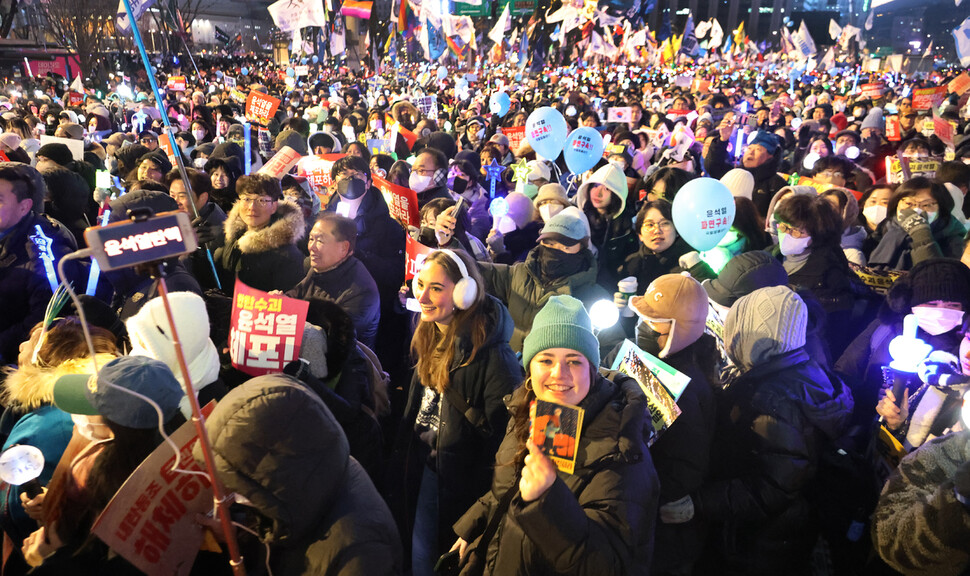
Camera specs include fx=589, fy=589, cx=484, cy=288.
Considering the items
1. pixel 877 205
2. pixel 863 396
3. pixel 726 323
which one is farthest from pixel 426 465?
pixel 877 205

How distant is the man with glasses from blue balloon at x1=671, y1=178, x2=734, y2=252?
2.67 meters

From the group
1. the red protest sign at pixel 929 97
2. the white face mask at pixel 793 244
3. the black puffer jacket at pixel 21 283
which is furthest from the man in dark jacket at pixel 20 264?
the red protest sign at pixel 929 97

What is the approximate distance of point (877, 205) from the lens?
17.1 ft

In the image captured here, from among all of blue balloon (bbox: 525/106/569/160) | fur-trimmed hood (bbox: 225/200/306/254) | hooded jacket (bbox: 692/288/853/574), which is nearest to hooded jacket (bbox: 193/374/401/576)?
hooded jacket (bbox: 692/288/853/574)

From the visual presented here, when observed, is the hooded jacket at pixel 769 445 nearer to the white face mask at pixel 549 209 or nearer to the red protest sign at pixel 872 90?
the white face mask at pixel 549 209

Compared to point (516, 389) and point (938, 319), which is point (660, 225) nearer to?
point (938, 319)

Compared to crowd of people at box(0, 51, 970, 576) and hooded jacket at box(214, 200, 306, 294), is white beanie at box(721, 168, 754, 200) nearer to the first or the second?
crowd of people at box(0, 51, 970, 576)

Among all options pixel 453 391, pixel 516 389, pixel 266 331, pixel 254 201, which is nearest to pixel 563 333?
pixel 516 389

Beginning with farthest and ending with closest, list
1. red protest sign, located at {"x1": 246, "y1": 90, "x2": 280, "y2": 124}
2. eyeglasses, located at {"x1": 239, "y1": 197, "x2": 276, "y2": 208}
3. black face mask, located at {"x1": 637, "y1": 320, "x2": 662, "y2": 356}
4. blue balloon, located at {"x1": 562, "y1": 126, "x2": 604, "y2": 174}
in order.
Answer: red protest sign, located at {"x1": 246, "y1": 90, "x2": 280, "y2": 124} < blue balloon, located at {"x1": 562, "y1": 126, "x2": 604, "y2": 174} < eyeglasses, located at {"x1": 239, "y1": 197, "x2": 276, "y2": 208} < black face mask, located at {"x1": 637, "y1": 320, "x2": 662, "y2": 356}

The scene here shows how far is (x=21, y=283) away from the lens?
3518mm

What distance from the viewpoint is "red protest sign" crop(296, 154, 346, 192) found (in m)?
6.14

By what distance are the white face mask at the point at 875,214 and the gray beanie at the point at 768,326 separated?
130 inches

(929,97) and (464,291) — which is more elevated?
(929,97)

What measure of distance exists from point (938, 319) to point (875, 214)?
105 inches
